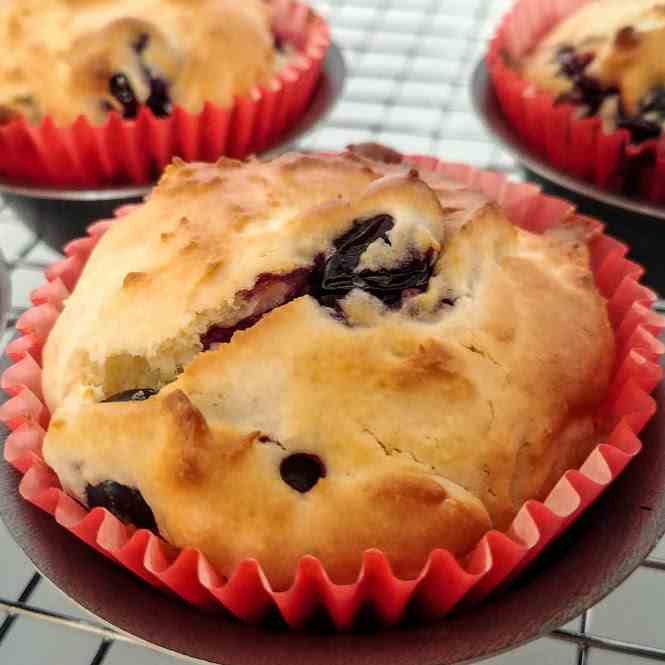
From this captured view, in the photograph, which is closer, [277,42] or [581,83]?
[581,83]

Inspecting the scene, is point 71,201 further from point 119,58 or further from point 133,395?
point 133,395

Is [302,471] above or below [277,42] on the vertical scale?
above

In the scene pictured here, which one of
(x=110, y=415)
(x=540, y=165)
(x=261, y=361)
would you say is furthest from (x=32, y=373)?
(x=540, y=165)

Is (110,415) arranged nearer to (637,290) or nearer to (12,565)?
(12,565)

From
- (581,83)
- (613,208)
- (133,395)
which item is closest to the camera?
(133,395)

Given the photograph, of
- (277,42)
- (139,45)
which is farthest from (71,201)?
(277,42)

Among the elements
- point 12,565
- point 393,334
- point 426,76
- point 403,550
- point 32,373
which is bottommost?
point 12,565

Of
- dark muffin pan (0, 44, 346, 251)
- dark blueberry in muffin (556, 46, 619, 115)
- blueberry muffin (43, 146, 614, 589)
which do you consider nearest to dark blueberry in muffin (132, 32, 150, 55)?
dark muffin pan (0, 44, 346, 251)

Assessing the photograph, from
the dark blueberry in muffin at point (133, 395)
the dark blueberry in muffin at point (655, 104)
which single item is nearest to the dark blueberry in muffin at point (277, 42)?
the dark blueberry in muffin at point (655, 104)
